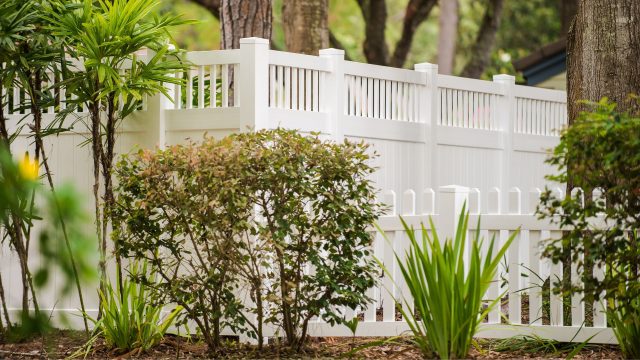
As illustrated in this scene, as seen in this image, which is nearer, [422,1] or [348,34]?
[422,1]

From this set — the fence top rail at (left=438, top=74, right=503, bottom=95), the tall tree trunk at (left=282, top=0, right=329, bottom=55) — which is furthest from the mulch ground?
the tall tree trunk at (left=282, top=0, right=329, bottom=55)

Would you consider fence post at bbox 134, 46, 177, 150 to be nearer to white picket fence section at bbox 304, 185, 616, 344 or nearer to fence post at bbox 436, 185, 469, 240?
white picket fence section at bbox 304, 185, 616, 344

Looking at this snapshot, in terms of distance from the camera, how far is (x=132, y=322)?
6043 mm

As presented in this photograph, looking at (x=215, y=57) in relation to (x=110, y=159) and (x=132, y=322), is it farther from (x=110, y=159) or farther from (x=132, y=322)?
(x=132, y=322)

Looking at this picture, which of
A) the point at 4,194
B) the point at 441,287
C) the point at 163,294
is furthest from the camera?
the point at 163,294

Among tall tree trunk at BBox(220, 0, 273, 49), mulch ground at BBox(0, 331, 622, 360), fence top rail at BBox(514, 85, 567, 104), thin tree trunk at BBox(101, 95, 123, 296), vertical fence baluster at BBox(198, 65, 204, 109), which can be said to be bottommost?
Result: mulch ground at BBox(0, 331, 622, 360)

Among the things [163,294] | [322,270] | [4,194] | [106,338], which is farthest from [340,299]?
[4,194]

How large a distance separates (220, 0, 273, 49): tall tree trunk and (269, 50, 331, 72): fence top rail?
66.1 inches

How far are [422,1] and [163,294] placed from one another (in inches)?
521

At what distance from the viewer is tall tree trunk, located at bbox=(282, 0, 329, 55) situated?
506 inches

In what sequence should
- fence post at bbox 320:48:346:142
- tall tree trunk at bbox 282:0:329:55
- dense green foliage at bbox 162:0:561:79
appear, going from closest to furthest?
1. fence post at bbox 320:48:346:142
2. tall tree trunk at bbox 282:0:329:55
3. dense green foliage at bbox 162:0:561:79

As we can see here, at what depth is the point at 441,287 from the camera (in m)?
5.03

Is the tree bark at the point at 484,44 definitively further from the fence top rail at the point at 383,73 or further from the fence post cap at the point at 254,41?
the fence post cap at the point at 254,41

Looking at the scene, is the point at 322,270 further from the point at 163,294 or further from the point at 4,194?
the point at 4,194
